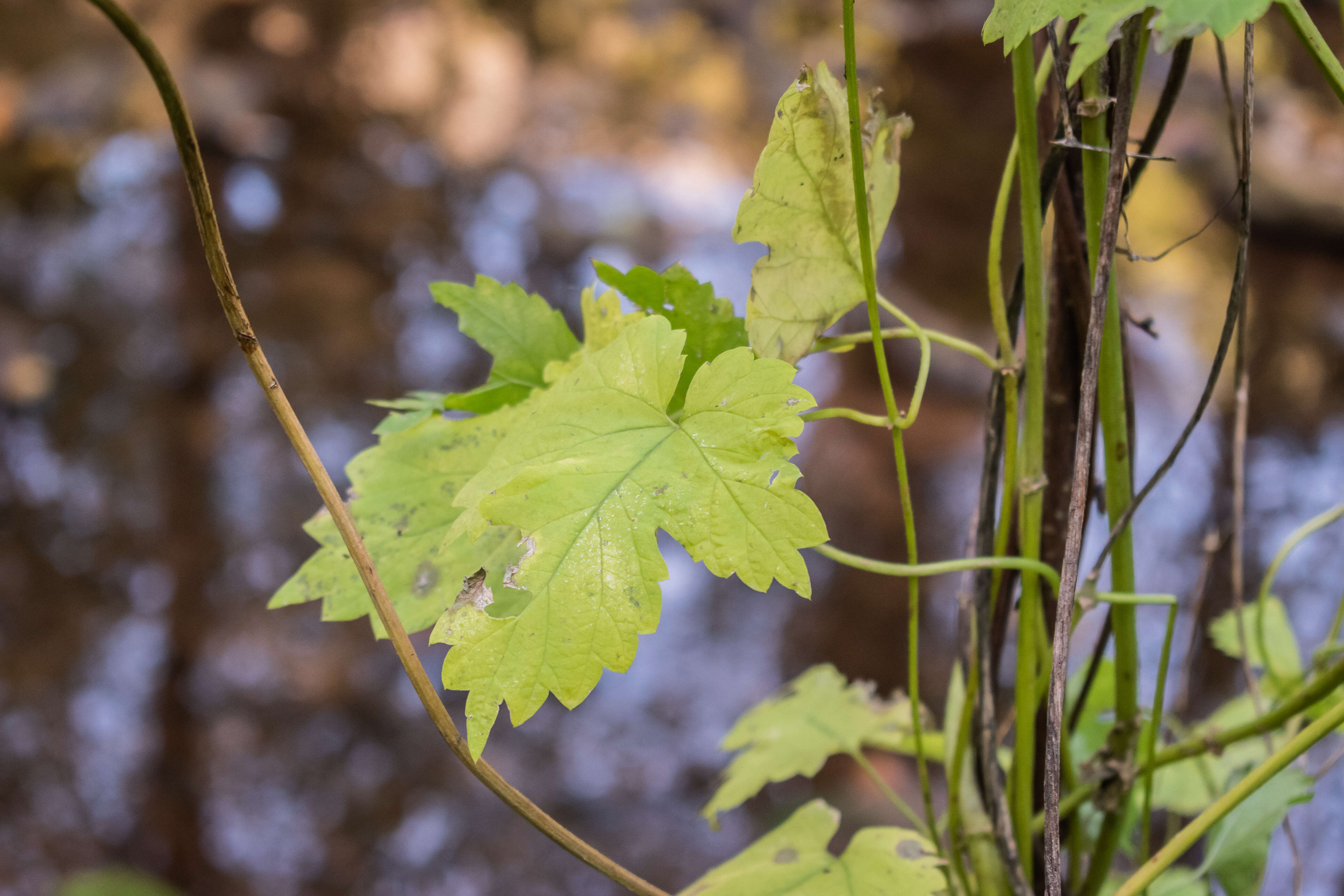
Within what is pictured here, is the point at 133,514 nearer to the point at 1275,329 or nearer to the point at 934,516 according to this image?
the point at 934,516

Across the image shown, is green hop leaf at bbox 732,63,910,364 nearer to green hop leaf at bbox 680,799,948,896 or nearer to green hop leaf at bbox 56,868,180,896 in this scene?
green hop leaf at bbox 680,799,948,896

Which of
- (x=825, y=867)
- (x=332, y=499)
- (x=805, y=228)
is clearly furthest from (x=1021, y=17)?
(x=825, y=867)

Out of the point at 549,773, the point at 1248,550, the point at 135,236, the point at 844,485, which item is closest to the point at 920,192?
the point at 844,485

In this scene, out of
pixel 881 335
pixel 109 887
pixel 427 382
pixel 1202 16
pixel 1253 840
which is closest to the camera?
pixel 1202 16

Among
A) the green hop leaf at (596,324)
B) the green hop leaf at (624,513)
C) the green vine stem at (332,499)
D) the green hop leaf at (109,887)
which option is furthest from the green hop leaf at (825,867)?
the green hop leaf at (109,887)

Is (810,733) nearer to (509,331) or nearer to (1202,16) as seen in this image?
(509,331)
